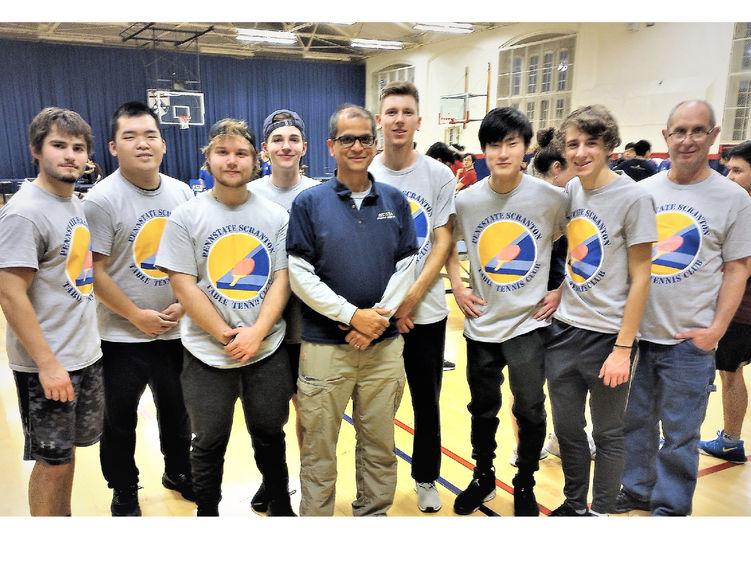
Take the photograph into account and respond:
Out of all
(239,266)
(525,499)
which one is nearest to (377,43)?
(239,266)

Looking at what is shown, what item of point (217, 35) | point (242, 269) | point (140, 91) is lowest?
point (242, 269)

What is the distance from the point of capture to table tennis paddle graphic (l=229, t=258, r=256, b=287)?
2.18 meters

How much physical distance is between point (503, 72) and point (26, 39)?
12.0 m

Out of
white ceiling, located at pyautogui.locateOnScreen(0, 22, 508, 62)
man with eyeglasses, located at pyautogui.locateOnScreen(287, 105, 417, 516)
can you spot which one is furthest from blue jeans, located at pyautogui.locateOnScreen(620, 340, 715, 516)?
white ceiling, located at pyautogui.locateOnScreen(0, 22, 508, 62)

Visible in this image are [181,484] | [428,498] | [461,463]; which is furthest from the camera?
[461,463]

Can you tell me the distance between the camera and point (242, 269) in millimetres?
2188

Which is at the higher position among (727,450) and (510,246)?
(510,246)

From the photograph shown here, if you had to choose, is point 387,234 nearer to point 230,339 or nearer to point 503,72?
point 230,339

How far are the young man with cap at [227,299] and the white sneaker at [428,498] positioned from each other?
85 centimetres

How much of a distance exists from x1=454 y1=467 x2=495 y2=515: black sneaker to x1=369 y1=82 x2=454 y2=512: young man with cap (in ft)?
1.13

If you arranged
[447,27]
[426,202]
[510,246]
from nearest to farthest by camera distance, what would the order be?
[510,246]
[426,202]
[447,27]

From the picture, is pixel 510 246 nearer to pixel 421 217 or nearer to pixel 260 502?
pixel 421 217

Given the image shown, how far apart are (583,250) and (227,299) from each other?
1505 millimetres
